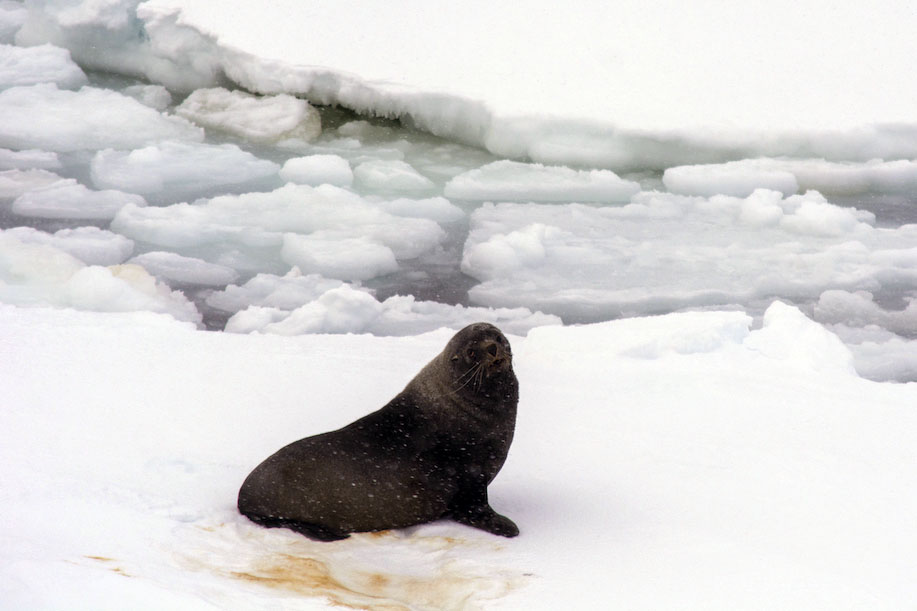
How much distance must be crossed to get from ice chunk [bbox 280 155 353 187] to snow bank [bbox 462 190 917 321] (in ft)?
4.99

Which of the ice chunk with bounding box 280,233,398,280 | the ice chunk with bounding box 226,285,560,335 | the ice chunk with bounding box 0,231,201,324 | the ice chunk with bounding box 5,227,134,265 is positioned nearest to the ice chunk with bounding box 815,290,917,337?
the ice chunk with bounding box 226,285,560,335

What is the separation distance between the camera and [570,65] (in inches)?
437

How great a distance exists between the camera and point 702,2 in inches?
469

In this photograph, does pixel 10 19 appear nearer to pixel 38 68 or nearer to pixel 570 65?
pixel 38 68

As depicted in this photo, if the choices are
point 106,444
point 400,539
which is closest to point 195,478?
point 106,444

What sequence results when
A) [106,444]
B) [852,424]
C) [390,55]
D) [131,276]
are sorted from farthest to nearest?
[390,55], [131,276], [852,424], [106,444]

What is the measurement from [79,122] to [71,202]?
1561mm

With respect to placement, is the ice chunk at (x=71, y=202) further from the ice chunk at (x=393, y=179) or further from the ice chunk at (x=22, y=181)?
the ice chunk at (x=393, y=179)

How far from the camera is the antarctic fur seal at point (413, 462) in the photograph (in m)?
3.38

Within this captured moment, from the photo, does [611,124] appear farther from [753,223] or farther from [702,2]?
[702,2]

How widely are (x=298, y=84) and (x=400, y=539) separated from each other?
Answer: 26.0ft

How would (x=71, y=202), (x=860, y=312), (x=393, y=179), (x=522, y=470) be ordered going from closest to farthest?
(x=522, y=470), (x=860, y=312), (x=71, y=202), (x=393, y=179)

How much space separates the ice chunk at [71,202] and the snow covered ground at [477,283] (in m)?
0.04

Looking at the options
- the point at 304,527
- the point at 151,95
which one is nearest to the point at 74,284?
the point at 151,95
